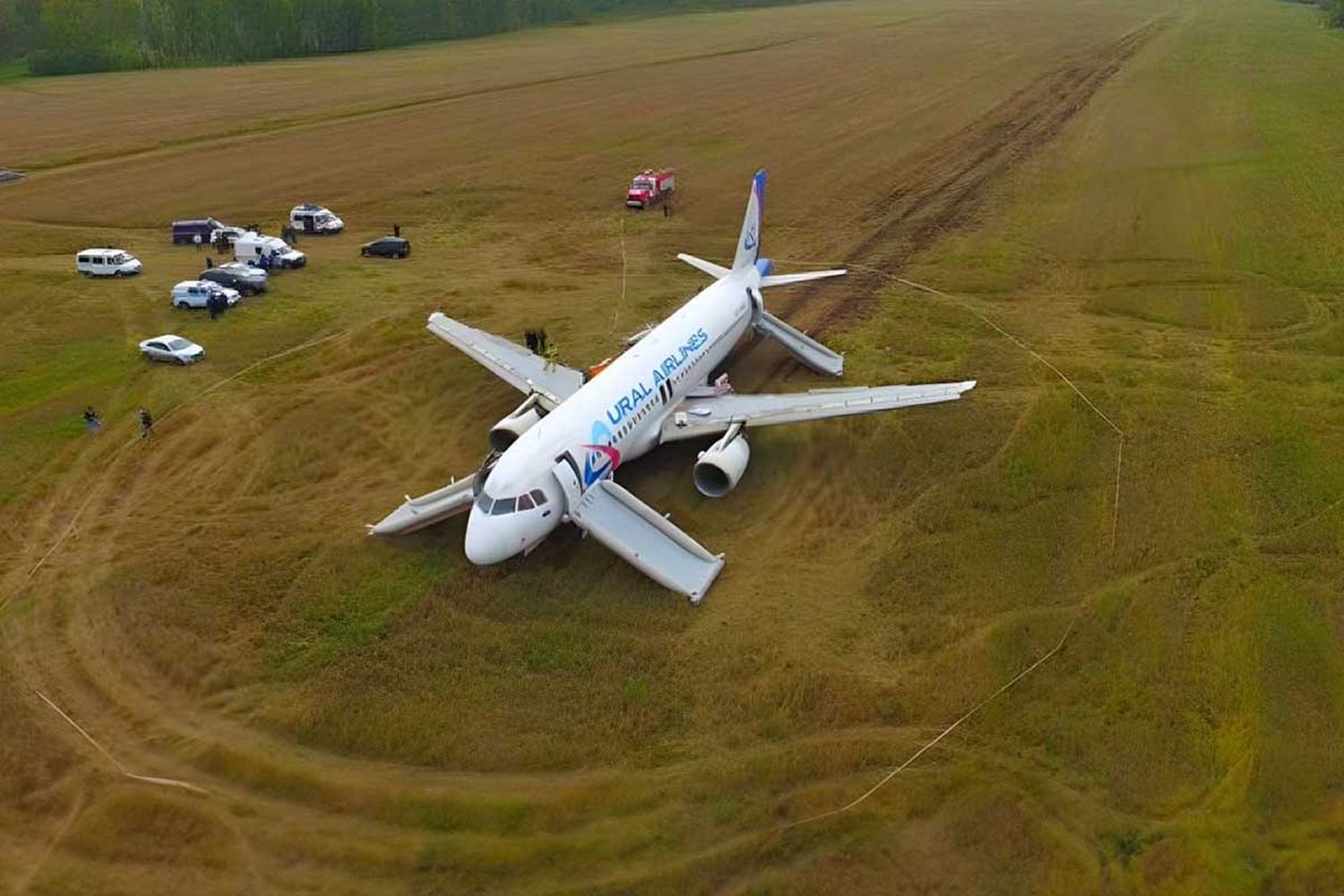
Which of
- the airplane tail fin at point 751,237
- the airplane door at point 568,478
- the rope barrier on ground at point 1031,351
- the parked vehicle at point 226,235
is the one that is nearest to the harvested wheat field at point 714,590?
the rope barrier on ground at point 1031,351

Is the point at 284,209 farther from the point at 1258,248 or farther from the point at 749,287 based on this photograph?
the point at 1258,248

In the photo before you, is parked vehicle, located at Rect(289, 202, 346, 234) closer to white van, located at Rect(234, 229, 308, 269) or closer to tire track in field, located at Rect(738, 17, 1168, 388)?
white van, located at Rect(234, 229, 308, 269)

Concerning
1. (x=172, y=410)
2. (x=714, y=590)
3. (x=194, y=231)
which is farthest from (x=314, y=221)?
(x=714, y=590)

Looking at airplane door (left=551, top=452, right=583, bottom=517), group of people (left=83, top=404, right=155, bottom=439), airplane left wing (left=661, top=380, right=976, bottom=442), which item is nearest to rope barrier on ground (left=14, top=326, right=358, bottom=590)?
group of people (left=83, top=404, right=155, bottom=439)

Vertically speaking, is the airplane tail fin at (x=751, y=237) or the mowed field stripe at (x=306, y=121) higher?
the airplane tail fin at (x=751, y=237)

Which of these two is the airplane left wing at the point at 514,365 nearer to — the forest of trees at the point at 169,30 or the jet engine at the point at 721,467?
the jet engine at the point at 721,467

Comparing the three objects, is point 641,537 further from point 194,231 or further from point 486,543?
point 194,231
